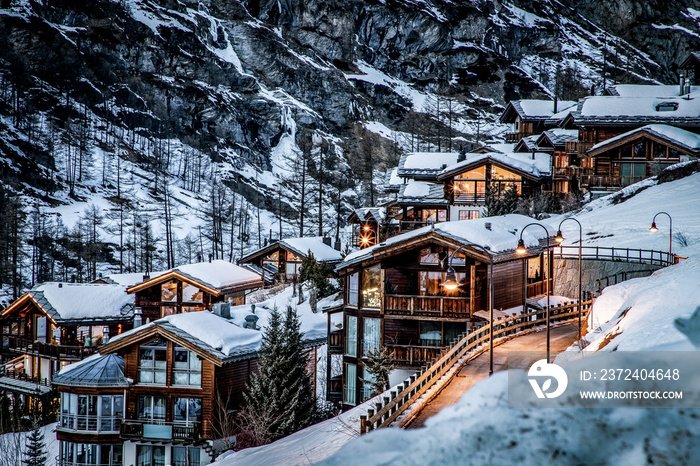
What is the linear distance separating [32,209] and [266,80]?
67.6m

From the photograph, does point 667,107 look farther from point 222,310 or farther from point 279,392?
point 279,392

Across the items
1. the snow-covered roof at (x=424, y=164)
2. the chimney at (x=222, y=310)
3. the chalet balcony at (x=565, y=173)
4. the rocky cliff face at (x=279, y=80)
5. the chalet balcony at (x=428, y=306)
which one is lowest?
the chimney at (x=222, y=310)

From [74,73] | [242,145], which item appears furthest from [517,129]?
[74,73]

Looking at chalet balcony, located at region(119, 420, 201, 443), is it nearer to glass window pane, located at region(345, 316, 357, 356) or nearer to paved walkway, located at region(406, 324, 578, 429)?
glass window pane, located at region(345, 316, 357, 356)

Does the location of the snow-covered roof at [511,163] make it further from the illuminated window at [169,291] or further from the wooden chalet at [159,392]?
the wooden chalet at [159,392]

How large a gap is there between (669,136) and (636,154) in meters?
3.13

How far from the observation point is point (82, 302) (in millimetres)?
45625

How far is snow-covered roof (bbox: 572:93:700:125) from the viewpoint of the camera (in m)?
57.5

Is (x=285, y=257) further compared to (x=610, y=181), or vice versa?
(x=285, y=257)

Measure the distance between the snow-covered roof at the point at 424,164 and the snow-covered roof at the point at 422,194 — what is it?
106 inches

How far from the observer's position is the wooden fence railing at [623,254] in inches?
1437

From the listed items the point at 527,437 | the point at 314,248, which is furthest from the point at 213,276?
the point at 527,437

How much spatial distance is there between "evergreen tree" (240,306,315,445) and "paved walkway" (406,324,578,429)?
28.7ft

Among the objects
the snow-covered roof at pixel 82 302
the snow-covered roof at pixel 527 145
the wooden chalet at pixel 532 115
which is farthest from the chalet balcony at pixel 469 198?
the snow-covered roof at pixel 82 302
